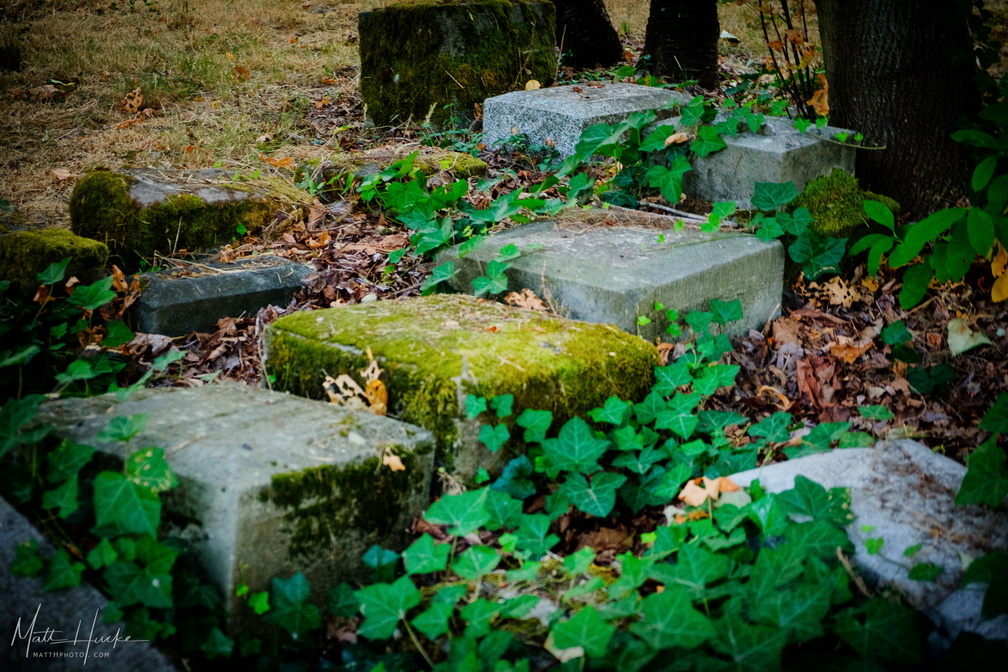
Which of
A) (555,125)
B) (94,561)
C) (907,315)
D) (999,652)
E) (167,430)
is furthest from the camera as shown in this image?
(555,125)

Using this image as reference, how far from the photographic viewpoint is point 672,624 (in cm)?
162

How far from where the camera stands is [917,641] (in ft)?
5.24

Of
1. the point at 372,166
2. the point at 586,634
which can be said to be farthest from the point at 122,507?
the point at 372,166

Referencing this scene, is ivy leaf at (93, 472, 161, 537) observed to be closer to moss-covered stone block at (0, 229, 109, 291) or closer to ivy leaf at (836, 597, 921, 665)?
ivy leaf at (836, 597, 921, 665)

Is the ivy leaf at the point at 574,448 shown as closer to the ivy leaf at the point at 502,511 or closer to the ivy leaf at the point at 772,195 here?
the ivy leaf at the point at 502,511

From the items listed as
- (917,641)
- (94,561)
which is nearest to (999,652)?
(917,641)

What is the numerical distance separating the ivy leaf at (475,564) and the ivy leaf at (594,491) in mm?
367

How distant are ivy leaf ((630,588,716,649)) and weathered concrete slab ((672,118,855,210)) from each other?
260 cm

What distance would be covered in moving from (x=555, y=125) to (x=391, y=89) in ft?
5.78

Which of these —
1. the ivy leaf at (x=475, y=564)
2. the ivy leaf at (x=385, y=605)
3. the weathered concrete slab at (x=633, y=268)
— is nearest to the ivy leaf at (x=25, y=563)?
the ivy leaf at (x=385, y=605)

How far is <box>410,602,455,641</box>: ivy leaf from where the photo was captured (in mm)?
1757

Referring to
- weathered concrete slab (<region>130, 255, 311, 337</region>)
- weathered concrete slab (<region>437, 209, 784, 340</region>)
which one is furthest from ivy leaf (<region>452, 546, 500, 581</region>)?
weathered concrete slab (<region>130, 255, 311, 337</region>)

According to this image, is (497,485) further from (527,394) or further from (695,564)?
(695,564)

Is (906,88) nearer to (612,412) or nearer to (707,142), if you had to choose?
(707,142)
